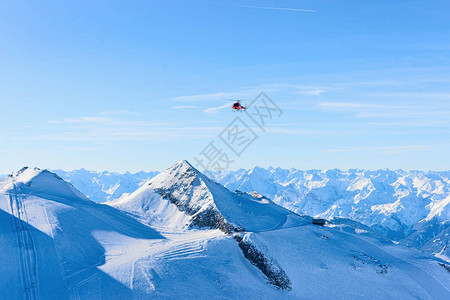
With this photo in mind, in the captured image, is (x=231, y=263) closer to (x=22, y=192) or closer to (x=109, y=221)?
(x=109, y=221)

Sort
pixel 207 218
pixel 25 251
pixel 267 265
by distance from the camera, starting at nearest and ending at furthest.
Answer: pixel 25 251, pixel 267 265, pixel 207 218

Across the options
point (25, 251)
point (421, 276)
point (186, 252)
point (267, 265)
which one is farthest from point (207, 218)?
point (421, 276)

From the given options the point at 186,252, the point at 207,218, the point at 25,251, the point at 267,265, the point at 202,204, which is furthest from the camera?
the point at 202,204

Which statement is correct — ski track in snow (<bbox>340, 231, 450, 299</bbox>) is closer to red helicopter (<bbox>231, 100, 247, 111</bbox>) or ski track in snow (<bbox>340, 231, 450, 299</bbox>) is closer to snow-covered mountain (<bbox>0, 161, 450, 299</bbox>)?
snow-covered mountain (<bbox>0, 161, 450, 299</bbox>)

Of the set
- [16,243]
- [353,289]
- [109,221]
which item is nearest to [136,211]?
[109,221]

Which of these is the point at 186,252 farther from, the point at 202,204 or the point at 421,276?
the point at 421,276

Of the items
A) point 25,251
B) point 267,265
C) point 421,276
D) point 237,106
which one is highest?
point 237,106

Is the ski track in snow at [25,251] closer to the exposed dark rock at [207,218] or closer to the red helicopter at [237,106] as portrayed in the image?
the exposed dark rock at [207,218]

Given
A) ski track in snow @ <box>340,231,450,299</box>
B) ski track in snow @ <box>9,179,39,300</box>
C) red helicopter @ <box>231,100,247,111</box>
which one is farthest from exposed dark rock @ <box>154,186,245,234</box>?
ski track in snow @ <box>340,231,450,299</box>
